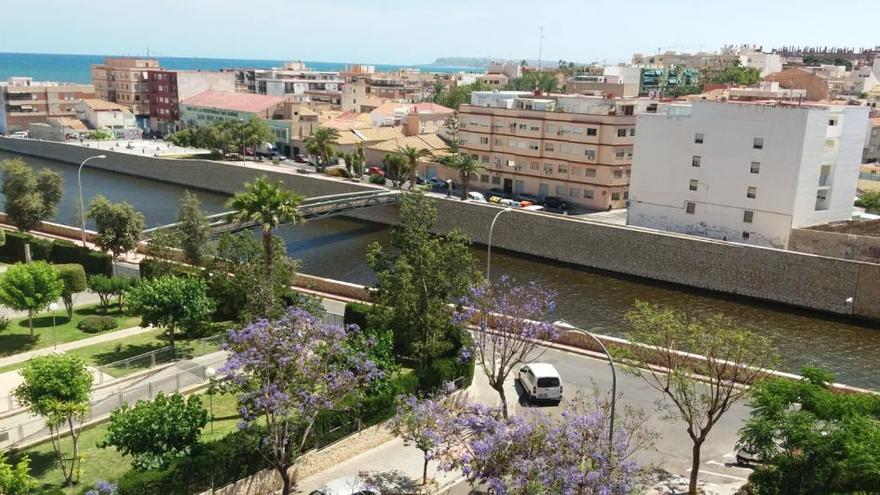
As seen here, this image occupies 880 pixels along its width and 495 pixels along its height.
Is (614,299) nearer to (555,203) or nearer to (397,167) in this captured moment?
(555,203)

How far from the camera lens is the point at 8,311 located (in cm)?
3847

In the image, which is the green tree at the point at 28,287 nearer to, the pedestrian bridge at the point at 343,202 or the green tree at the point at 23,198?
the green tree at the point at 23,198

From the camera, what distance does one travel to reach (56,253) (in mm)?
46281

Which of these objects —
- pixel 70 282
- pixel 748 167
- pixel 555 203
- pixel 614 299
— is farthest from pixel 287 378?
pixel 555 203

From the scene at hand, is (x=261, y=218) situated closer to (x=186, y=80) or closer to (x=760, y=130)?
(x=760, y=130)

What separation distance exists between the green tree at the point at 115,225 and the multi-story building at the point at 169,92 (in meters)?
89.0

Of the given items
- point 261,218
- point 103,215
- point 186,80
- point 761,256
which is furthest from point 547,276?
point 186,80

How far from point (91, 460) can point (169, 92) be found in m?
119

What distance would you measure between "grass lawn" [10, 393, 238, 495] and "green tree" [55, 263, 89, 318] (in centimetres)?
1497

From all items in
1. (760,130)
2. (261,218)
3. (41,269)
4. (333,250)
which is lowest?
(333,250)

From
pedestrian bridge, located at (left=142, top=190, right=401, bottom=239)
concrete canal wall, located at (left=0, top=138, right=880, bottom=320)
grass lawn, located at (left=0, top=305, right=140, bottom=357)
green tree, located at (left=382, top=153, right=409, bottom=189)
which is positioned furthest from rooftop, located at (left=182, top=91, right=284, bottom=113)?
grass lawn, located at (left=0, top=305, right=140, bottom=357)

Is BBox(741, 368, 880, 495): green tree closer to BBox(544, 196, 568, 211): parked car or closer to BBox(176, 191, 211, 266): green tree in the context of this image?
BBox(176, 191, 211, 266): green tree

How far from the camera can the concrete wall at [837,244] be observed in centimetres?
4731

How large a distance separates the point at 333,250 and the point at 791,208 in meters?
34.8
